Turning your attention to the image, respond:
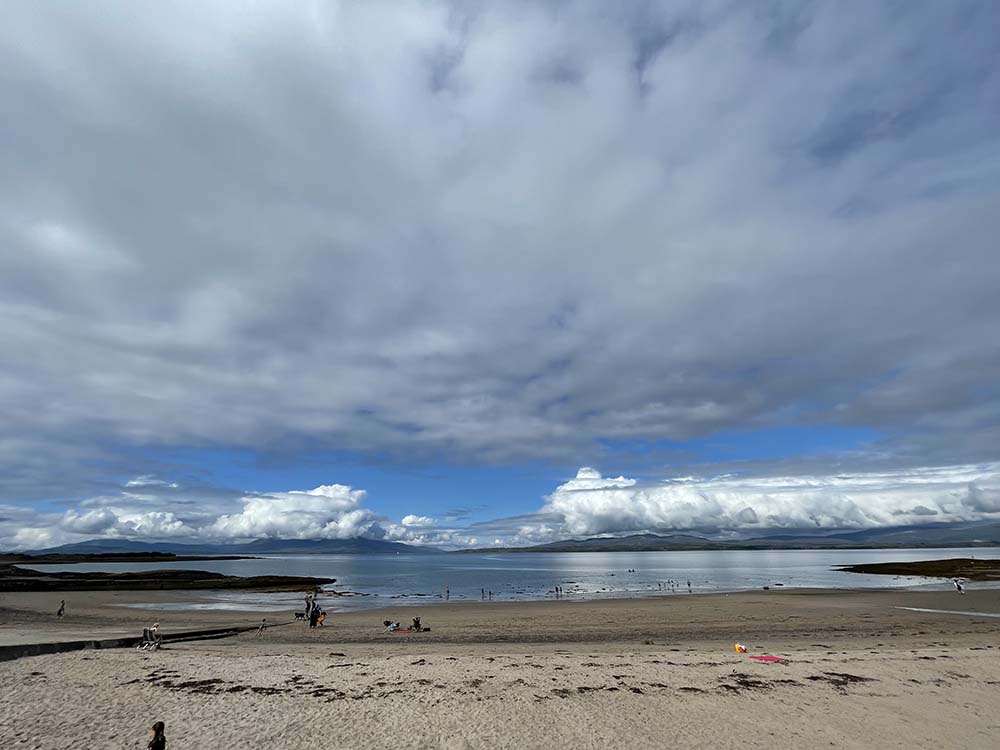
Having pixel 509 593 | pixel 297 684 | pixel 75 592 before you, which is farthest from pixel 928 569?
pixel 75 592

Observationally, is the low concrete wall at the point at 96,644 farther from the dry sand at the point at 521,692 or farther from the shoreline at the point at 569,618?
the shoreline at the point at 569,618

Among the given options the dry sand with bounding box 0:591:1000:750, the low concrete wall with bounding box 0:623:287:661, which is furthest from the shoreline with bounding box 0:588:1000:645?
the low concrete wall with bounding box 0:623:287:661

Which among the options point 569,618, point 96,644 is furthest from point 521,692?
point 569,618

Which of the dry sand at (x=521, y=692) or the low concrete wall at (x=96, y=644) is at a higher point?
the low concrete wall at (x=96, y=644)

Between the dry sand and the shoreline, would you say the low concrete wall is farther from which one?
the shoreline

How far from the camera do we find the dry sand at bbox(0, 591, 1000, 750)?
12695mm

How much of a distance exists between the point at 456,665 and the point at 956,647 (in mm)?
21330

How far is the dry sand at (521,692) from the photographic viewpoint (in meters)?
12.7

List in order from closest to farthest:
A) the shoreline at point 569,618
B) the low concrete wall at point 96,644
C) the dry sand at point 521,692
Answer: the dry sand at point 521,692
the low concrete wall at point 96,644
the shoreline at point 569,618

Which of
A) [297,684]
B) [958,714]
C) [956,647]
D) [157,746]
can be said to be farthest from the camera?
[956,647]

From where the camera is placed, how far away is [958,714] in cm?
1429

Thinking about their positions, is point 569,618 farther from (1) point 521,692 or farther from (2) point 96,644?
(2) point 96,644

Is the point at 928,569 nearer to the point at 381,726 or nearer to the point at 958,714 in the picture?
the point at 958,714

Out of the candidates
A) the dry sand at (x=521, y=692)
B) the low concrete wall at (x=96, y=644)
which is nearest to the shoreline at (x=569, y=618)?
the dry sand at (x=521, y=692)
